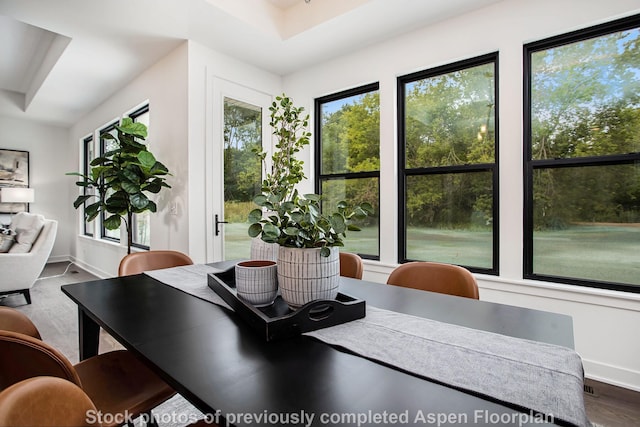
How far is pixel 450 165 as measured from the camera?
9.02 feet

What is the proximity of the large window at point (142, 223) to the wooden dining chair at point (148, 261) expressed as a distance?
2.11 m

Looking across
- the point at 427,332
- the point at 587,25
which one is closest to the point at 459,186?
→ the point at 587,25

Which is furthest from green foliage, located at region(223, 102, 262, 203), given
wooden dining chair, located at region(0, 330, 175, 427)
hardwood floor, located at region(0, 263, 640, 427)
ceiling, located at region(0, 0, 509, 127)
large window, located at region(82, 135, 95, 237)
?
large window, located at region(82, 135, 95, 237)

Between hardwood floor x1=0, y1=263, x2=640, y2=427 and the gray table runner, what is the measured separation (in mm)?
1486

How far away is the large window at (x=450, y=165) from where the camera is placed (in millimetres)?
2564

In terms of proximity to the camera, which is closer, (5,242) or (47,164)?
(5,242)

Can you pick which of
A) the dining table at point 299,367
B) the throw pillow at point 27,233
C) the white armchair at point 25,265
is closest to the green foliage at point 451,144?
the dining table at point 299,367

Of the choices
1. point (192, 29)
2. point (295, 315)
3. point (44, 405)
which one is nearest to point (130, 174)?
point (192, 29)

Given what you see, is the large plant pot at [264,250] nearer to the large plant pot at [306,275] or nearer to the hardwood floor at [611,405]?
the large plant pot at [306,275]

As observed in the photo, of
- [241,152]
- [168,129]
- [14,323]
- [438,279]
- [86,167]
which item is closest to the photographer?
[14,323]

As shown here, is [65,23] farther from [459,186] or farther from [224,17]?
[459,186]

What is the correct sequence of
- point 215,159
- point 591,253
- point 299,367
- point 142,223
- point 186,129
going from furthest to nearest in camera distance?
point 142,223
point 215,159
point 186,129
point 591,253
point 299,367

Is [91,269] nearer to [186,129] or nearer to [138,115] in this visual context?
[138,115]

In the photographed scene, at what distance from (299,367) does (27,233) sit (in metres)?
4.82
